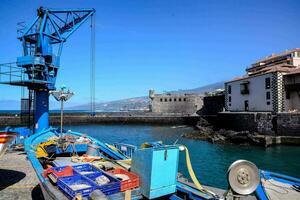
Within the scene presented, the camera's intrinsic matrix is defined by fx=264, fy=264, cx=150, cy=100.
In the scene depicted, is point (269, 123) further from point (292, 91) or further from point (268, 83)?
point (268, 83)

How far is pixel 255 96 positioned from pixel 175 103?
35.0 metres

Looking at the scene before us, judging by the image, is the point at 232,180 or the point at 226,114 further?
the point at 226,114

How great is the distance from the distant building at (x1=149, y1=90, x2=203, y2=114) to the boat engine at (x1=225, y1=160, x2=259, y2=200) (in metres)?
65.8

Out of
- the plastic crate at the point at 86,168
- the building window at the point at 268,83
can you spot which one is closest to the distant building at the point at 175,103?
the building window at the point at 268,83

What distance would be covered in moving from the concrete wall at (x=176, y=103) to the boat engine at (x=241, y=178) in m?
65.8

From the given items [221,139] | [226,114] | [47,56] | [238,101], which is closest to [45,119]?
[47,56]

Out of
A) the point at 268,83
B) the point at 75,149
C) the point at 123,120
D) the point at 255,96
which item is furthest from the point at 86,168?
the point at 123,120

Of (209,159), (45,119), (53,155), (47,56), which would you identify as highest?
(47,56)

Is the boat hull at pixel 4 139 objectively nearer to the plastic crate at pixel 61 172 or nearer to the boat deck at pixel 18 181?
the boat deck at pixel 18 181

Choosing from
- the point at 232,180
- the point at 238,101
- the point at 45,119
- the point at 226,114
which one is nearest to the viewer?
the point at 232,180

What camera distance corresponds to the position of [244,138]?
29391 mm

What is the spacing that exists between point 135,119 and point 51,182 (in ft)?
200

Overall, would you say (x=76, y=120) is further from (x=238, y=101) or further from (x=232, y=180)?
(x=232, y=180)

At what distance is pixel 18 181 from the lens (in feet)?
30.8
